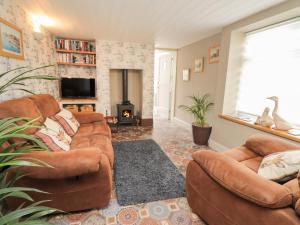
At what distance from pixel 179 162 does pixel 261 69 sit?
1.90 meters

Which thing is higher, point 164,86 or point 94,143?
point 164,86

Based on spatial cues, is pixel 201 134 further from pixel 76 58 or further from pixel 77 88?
pixel 76 58

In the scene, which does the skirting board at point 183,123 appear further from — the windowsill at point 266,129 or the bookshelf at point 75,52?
the bookshelf at point 75,52

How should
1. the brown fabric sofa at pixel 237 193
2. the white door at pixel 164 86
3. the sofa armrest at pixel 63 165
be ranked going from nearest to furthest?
the brown fabric sofa at pixel 237 193, the sofa armrest at pixel 63 165, the white door at pixel 164 86

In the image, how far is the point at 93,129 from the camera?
2.66 m

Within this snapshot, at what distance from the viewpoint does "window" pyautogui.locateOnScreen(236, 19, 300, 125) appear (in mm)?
2193

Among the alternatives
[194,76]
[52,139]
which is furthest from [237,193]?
[194,76]

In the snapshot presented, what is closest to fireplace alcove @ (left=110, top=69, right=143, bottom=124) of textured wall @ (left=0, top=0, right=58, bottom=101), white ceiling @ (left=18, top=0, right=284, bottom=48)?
white ceiling @ (left=18, top=0, right=284, bottom=48)

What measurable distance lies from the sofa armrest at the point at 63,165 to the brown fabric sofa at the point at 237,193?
2.93 feet

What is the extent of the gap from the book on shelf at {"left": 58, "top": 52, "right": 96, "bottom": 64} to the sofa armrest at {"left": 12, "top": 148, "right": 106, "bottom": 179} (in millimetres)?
3151

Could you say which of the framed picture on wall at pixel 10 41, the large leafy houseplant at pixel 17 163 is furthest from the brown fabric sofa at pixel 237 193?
the framed picture on wall at pixel 10 41

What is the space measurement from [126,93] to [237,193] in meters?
3.83

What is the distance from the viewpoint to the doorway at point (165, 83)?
5.23 meters

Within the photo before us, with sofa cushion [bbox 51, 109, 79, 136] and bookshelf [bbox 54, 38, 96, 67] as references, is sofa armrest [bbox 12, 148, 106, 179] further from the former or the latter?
bookshelf [bbox 54, 38, 96, 67]
